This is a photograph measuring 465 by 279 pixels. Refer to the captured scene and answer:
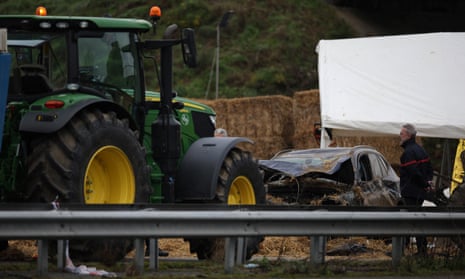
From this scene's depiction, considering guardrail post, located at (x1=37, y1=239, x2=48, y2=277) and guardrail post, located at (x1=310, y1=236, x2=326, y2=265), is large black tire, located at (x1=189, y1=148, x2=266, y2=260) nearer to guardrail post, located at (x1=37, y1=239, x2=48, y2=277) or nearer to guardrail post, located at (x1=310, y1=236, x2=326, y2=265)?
guardrail post, located at (x1=310, y1=236, x2=326, y2=265)

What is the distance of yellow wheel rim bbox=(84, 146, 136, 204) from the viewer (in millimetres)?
10375

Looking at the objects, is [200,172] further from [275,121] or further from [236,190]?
[275,121]

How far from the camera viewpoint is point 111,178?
34.7ft

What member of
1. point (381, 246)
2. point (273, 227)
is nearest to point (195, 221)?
point (273, 227)

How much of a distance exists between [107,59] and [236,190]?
8.16 feet

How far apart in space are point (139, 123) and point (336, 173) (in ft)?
20.6

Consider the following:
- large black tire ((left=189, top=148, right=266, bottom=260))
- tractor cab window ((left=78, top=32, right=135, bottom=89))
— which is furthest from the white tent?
tractor cab window ((left=78, top=32, right=135, bottom=89))

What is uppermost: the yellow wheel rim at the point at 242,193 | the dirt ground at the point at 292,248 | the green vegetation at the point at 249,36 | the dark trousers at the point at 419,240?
the green vegetation at the point at 249,36

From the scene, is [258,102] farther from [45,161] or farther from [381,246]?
[45,161]

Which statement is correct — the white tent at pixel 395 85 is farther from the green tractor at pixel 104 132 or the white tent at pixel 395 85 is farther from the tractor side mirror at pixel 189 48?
the tractor side mirror at pixel 189 48

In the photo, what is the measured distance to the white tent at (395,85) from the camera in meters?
19.9

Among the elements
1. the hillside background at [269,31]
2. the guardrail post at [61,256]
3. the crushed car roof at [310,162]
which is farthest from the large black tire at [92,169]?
the hillside background at [269,31]

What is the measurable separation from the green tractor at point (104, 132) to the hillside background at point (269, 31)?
621 inches

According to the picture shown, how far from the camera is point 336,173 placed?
57.3 feet
